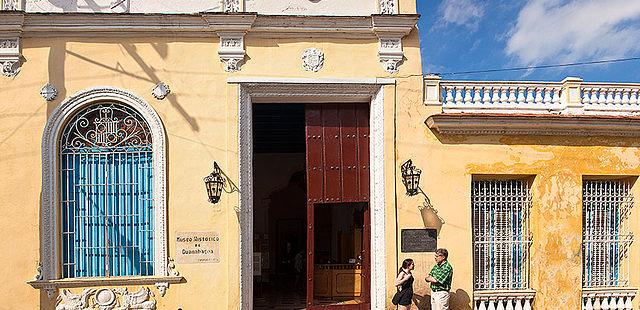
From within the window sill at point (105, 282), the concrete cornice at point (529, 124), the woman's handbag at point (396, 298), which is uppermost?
the concrete cornice at point (529, 124)

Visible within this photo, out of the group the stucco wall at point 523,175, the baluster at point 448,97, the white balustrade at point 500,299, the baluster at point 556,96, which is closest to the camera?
the stucco wall at point 523,175

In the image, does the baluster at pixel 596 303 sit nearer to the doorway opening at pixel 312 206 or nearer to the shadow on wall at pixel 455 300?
the shadow on wall at pixel 455 300

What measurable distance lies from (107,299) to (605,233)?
840 centimetres

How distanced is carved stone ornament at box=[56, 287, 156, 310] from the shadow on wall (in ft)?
13.9

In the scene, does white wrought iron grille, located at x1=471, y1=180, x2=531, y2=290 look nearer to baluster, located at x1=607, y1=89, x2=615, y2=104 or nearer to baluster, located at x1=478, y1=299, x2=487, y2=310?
baluster, located at x1=478, y1=299, x2=487, y2=310

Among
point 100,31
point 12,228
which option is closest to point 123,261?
point 12,228

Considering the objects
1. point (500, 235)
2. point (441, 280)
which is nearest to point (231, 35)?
point (441, 280)

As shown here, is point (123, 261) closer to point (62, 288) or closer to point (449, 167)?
point (62, 288)

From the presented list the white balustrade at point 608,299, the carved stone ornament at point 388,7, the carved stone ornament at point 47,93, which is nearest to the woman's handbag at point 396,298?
the white balustrade at point 608,299

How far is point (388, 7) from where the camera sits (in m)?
9.74

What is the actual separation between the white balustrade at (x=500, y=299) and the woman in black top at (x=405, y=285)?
1.41 m

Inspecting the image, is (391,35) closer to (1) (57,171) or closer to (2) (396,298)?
(2) (396,298)

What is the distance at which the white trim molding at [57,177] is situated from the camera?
29.9ft

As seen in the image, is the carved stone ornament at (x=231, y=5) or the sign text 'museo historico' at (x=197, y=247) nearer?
the sign text 'museo historico' at (x=197, y=247)
